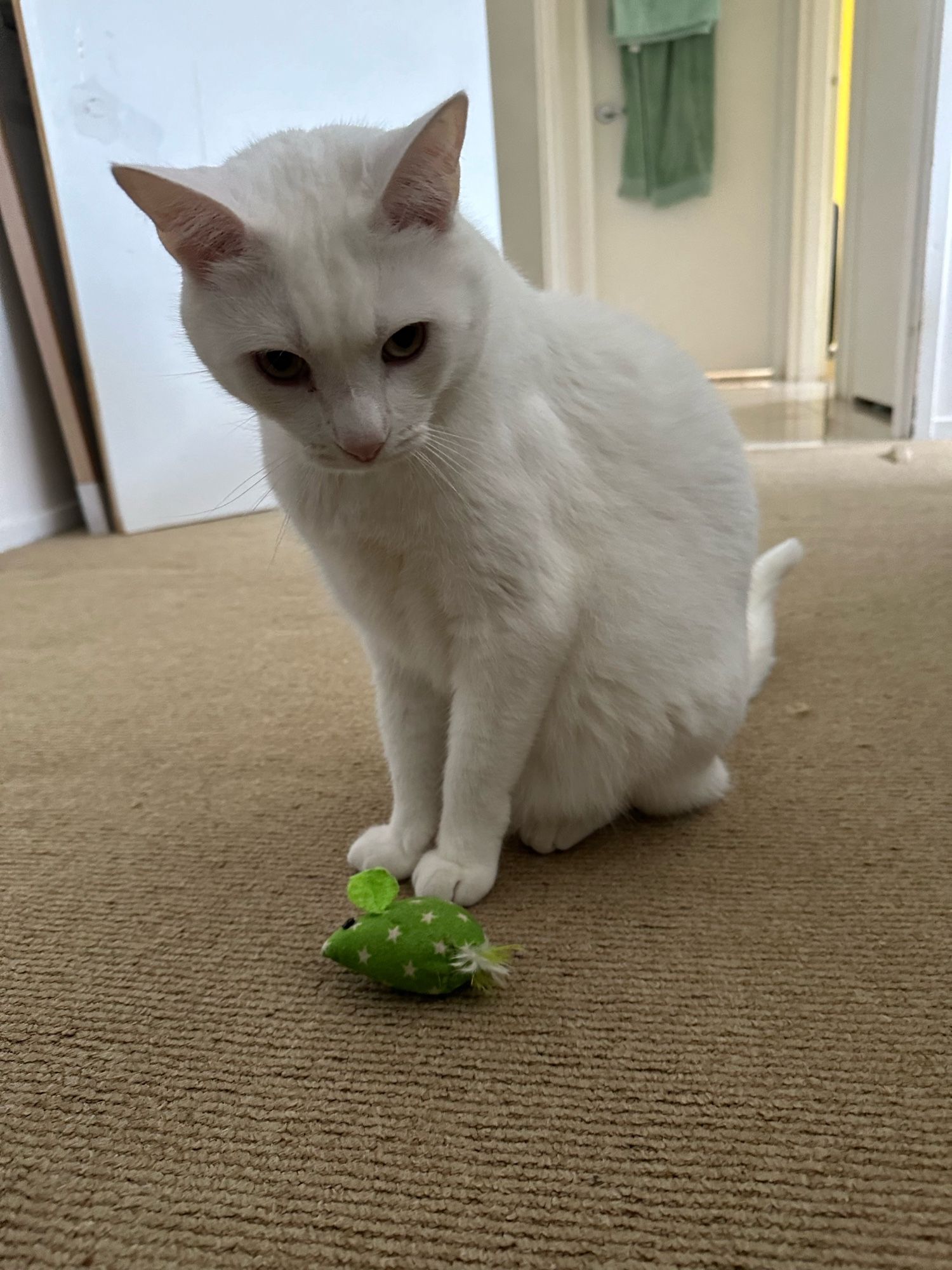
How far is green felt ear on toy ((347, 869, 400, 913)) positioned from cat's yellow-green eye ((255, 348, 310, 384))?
433 mm

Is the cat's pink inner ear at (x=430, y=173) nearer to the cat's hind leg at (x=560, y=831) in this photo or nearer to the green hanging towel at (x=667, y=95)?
the cat's hind leg at (x=560, y=831)

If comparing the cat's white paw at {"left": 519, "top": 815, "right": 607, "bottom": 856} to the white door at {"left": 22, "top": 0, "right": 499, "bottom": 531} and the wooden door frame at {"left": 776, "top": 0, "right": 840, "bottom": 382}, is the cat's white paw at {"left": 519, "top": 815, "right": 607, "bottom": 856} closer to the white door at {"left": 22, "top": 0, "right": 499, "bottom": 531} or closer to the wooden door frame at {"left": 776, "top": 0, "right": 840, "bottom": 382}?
the white door at {"left": 22, "top": 0, "right": 499, "bottom": 531}

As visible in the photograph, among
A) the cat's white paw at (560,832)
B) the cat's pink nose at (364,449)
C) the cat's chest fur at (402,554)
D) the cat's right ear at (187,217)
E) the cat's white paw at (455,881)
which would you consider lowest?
the cat's white paw at (560,832)

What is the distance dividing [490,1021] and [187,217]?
668mm

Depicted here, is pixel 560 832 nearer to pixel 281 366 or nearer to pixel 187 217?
pixel 281 366

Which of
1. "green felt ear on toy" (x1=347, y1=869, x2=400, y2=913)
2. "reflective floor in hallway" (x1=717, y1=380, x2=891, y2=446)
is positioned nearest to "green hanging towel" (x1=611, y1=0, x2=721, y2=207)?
"reflective floor in hallway" (x1=717, y1=380, x2=891, y2=446)

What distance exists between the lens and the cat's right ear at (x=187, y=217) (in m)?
0.64

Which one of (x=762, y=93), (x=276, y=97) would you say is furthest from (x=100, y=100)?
(x=762, y=93)

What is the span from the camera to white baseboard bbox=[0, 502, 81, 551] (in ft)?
8.46

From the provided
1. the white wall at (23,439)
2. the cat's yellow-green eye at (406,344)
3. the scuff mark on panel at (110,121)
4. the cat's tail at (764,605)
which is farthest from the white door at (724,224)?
the cat's yellow-green eye at (406,344)

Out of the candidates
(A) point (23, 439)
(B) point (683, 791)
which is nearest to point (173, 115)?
(A) point (23, 439)

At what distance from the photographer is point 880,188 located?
3.28m

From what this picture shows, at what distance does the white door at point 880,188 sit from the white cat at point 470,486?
259 cm

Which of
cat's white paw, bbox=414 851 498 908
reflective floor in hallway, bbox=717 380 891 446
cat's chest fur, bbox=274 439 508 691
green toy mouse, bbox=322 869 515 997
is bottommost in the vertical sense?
reflective floor in hallway, bbox=717 380 891 446
